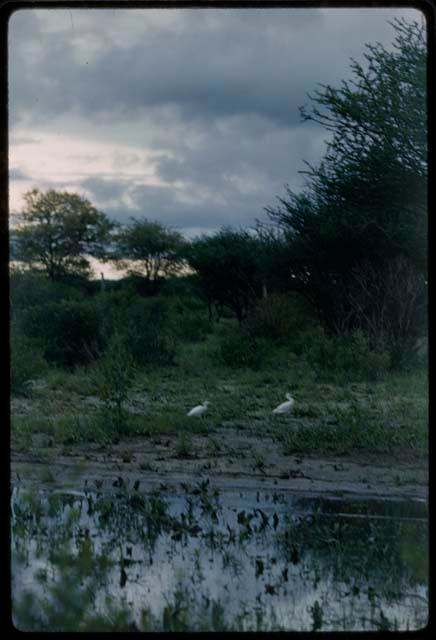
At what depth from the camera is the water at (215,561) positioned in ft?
14.7

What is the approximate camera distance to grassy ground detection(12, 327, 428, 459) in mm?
8641

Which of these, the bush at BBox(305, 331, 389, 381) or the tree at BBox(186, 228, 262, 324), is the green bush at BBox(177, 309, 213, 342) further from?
the bush at BBox(305, 331, 389, 381)

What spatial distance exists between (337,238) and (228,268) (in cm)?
437

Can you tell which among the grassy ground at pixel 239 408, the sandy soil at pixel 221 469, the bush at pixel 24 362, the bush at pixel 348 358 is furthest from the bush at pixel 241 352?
the sandy soil at pixel 221 469

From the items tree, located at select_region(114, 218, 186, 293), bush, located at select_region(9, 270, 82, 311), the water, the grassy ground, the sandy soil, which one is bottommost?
the water

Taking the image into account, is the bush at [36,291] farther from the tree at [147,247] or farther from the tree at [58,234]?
the tree at [147,247]

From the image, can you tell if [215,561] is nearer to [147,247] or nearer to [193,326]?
[193,326]

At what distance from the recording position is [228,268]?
19.1 m

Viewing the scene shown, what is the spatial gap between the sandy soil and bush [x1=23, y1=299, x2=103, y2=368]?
557cm

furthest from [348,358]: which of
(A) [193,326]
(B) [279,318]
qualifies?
(A) [193,326]

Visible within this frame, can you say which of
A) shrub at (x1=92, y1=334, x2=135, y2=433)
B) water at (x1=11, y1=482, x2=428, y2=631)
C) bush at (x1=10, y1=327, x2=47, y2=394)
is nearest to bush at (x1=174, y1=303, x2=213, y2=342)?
shrub at (x1=92, y1=334, x2=135, y2=433)

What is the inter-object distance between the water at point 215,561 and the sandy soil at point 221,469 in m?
0.28

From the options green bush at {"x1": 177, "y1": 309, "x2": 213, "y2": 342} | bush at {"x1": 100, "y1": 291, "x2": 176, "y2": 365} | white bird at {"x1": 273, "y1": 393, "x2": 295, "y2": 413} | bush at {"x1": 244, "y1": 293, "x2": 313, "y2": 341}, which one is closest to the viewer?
white bird at {"x1": 273, "y1": 393, "x2": 295, "y2": 413}

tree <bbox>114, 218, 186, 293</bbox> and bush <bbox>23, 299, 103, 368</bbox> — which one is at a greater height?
tree <bbox>114, 218, 186, 293</bbox>
